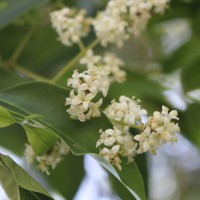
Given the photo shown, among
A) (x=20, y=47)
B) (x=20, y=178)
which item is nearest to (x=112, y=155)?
(x=20, y=178)

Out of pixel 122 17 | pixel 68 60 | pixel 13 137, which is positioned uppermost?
pixel 68 60

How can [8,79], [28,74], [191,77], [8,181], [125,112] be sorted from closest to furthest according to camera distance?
1. [8,181]
2. [125,112]
3. [8,79]
4. [28,74]
5. [191,77]

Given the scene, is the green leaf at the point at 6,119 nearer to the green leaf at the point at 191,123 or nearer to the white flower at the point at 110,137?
the white flower at the point at 110,137

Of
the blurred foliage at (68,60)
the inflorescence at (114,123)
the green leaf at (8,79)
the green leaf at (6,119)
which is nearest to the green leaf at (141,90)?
the blurred foliage at (68,60)

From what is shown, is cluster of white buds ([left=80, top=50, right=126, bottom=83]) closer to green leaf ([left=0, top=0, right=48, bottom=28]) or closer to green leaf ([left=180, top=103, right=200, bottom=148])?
green leaf ([left=0, top=0, right=48, bottom=28])

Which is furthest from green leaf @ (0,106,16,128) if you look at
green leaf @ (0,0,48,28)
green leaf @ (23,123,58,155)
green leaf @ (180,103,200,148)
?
green leaf @ (180,103,200,148)

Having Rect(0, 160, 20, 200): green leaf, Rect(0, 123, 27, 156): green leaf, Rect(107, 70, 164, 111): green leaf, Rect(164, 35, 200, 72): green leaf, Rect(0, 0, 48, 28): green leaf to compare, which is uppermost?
Rect(164, 35, 200, 72): green leaf

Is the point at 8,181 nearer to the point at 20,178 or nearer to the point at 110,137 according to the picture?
the point at 20,178
